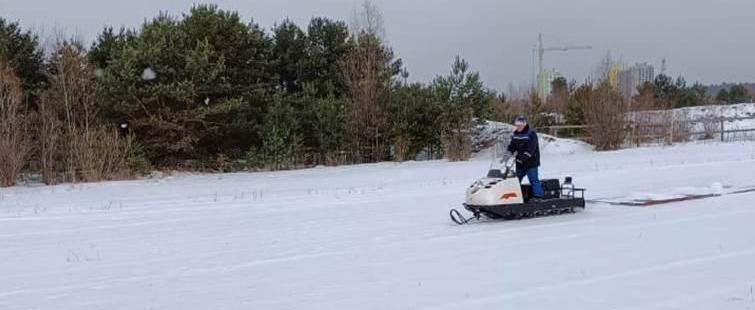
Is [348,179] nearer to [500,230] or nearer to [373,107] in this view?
[373,107]

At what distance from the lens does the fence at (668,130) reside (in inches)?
1247

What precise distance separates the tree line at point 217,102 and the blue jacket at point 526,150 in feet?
43.2

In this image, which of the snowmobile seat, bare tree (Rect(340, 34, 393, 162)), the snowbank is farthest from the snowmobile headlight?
the snowbank

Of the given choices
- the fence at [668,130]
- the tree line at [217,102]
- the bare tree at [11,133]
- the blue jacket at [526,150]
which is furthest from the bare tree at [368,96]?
the blue jacket at [526,150]

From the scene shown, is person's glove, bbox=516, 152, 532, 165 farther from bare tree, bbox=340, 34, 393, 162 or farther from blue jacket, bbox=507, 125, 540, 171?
bare tree, bbox=340, 34, 393, 162

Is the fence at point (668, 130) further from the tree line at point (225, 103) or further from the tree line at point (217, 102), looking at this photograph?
the tree line at point (217, 102)

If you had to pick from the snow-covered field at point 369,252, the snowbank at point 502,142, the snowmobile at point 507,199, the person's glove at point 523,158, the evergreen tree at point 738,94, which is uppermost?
the evergreen tree at point 738,94

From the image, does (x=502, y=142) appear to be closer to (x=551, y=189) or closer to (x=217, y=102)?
(x=217, y=102)

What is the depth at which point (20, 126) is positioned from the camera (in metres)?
20.3

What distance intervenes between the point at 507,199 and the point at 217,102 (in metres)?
15.3

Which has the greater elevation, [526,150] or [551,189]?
[526,150]

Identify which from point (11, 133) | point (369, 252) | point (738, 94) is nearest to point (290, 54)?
point (11, 133)

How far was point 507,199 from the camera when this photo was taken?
11.3 meters

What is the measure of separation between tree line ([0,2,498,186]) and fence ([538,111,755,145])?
7158 millimetres
